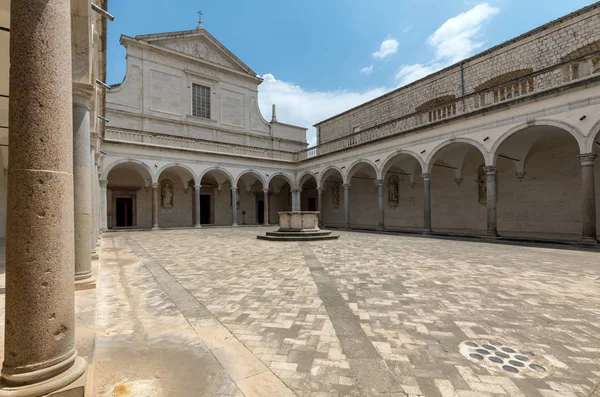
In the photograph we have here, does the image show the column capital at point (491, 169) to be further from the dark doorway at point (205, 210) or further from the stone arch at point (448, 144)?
the dark doorway at point (205, 210)

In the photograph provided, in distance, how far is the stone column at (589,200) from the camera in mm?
10234

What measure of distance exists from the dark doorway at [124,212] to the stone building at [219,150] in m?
0.10

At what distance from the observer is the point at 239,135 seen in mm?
27500

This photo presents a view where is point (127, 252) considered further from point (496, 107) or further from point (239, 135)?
point (239, 135)

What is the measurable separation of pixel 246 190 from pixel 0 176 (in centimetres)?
1674

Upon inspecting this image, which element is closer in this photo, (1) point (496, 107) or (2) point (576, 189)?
(1) point (496, 107)

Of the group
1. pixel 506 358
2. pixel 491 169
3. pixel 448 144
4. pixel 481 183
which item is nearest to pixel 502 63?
pixel 448 144

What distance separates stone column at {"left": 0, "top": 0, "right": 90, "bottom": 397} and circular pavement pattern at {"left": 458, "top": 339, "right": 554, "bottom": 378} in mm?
3235

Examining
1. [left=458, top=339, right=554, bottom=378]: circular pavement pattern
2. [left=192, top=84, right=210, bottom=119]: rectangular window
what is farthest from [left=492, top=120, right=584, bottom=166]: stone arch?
[left=192, top=84, right=210, bottom=119]: rectangular window

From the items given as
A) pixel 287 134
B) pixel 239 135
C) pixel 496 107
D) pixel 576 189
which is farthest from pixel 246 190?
pixel 576 189

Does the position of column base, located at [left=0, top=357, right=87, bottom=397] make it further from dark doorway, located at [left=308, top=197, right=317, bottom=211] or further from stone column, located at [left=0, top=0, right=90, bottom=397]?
dark doorway, located at [left=308, top=197, right=317, bottom=211]

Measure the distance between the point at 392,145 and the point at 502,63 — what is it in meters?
7.01

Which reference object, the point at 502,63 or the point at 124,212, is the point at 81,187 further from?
the point at 124,212

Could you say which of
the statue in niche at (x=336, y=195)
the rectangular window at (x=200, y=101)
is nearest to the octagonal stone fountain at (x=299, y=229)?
the statue in niche at (x=336, y=195)
